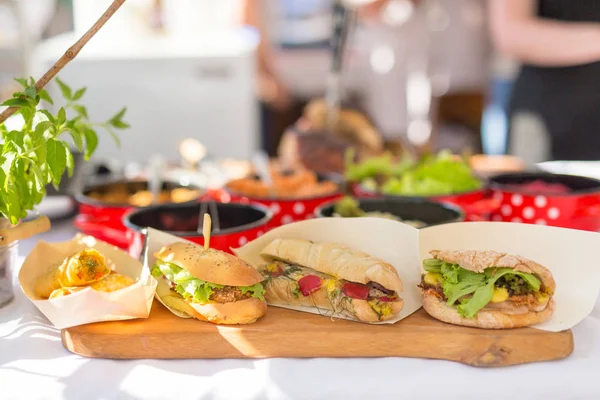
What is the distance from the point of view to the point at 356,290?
130 centimetres

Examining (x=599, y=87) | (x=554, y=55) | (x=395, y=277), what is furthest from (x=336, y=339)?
(x=599, y=87)

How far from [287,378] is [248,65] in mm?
4132

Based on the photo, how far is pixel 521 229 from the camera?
1.42 m

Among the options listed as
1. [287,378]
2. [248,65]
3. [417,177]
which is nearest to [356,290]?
[287,378]

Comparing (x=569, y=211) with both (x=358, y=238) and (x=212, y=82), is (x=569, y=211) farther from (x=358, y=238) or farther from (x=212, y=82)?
(x=212, y=82)

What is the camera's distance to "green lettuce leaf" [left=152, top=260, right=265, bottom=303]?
130 cm

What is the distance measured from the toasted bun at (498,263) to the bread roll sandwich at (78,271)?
Answer: 29.0 inches

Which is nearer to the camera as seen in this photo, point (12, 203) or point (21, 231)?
point (12, 203)

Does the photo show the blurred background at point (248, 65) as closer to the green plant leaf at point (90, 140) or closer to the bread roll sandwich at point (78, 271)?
the green plant leaf at point (90, 140)

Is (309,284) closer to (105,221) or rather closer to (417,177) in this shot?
(105,221)

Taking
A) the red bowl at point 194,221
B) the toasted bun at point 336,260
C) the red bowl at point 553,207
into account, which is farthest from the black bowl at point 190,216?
the red bowl at point 553,207

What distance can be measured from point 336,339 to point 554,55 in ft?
6.67

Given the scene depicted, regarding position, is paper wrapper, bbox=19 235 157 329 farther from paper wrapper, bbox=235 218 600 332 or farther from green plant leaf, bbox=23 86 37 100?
green plant leaf, bbox=23 86 37 100

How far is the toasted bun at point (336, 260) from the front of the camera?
1.28 metres
